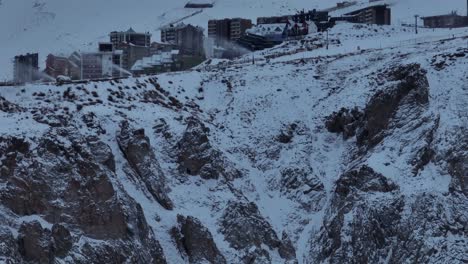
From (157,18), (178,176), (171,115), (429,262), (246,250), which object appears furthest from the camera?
(157,18)

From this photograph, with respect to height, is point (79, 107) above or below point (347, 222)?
above

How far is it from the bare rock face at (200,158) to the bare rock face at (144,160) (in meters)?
2.38

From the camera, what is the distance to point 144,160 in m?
78.3

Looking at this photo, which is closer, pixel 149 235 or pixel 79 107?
pixel 149 235

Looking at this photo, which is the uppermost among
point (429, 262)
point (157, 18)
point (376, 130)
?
point (157, 18)

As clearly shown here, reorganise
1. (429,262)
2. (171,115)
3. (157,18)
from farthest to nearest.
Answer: (157,18) → (171,115) → (429,262)

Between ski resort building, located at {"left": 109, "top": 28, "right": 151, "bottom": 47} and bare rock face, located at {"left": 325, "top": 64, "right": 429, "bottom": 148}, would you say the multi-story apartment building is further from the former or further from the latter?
bare rock face, located at {"left": 325, "top": 64, "right": 429, "bottom": 148}

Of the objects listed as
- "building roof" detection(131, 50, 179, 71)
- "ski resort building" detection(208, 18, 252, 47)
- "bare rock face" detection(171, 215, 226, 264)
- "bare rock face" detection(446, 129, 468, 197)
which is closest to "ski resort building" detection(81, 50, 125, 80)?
"building roof" detection(131, 50, 179, 71)

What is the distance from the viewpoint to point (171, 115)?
85562mm

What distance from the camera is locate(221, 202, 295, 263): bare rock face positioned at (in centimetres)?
7512

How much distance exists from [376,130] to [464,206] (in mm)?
11398

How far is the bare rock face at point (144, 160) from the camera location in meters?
77.1

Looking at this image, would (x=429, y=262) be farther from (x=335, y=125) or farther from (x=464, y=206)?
(x=335, y=125)

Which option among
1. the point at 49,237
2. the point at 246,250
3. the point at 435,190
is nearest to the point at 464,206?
the point at 435,190
